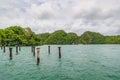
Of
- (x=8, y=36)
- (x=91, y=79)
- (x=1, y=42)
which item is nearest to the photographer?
(x=91, y=79)

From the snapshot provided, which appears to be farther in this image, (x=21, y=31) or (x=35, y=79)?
(x=21, y=31)

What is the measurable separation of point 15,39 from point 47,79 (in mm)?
118424

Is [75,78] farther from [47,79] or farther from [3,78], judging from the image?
[3,78]

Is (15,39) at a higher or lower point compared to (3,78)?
higher

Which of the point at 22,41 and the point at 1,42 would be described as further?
the point at 22,41

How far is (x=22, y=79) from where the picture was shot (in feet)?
61.9

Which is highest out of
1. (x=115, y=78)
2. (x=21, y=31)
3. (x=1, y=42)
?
(x=21, y=31)

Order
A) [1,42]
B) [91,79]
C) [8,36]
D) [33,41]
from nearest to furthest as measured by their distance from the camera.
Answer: [91,79]
[1,42]
[8,36]
[33,41]

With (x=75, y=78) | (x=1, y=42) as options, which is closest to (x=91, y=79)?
(x=75, y=78)

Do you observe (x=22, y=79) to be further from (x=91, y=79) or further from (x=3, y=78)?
(x=91, y=79)

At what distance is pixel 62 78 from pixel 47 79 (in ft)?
6.00

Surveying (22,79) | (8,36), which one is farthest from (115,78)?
(8,36)

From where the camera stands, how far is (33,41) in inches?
5925

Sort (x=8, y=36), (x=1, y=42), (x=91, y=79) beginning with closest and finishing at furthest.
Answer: (x=91, y=79)
(x=1, y=42)
(x=8, y=36)
